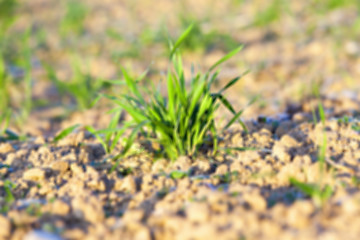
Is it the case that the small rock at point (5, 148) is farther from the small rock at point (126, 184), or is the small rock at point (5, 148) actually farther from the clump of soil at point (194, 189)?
the small rock at point (126, 184)

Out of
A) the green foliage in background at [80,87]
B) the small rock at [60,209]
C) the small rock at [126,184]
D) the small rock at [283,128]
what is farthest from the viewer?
the green foliage in background at [80,87]

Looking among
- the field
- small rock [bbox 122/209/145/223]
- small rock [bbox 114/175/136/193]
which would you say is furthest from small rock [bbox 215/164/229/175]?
small rock [bbox 122/209/145/223]

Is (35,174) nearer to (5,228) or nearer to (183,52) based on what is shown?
(5,228)

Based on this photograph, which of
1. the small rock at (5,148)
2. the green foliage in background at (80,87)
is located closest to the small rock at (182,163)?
the small rock at (5,148)

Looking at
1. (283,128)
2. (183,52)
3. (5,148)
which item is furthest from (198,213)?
(183,52)

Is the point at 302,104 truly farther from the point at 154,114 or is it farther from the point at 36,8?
the point at 36,8

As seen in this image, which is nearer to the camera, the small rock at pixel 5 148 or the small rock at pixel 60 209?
the small rock at pixel 60 209

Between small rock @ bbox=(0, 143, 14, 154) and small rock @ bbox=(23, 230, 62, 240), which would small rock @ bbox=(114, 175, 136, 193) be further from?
small rock @ bbox=(0, 143, 14, 154)
